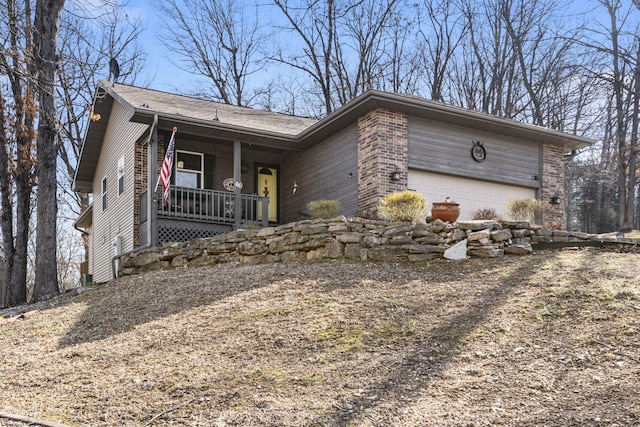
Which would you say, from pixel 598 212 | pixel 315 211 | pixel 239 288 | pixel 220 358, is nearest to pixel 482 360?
pixel 220 358

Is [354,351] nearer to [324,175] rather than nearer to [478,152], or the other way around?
[324,175]

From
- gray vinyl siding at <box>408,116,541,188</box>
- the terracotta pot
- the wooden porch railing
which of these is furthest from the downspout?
the terracotta pot

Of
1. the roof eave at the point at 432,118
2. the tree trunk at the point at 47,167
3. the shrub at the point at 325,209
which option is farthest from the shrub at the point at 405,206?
the tree trunk at the point at 47,167

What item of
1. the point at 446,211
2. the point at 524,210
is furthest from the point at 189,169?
the point at 524,210

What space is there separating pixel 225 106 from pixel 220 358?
11718 mm

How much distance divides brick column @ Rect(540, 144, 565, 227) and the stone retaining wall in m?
4.29

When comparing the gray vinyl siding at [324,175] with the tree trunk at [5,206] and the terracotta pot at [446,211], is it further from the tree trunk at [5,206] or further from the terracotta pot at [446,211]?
the tree trunk at [5,206]

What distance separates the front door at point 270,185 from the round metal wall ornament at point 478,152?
5.27m

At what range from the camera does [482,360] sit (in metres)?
5.21

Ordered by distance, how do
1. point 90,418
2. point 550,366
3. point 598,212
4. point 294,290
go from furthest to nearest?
1. point 598,212
2. point 294,290
3. point 550,366
4. point 90,418

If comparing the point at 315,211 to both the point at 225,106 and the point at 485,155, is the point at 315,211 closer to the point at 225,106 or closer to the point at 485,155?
the point at 485,155

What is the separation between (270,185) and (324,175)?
223cm

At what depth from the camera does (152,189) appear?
1245cm

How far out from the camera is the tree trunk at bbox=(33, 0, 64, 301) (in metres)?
13.3
